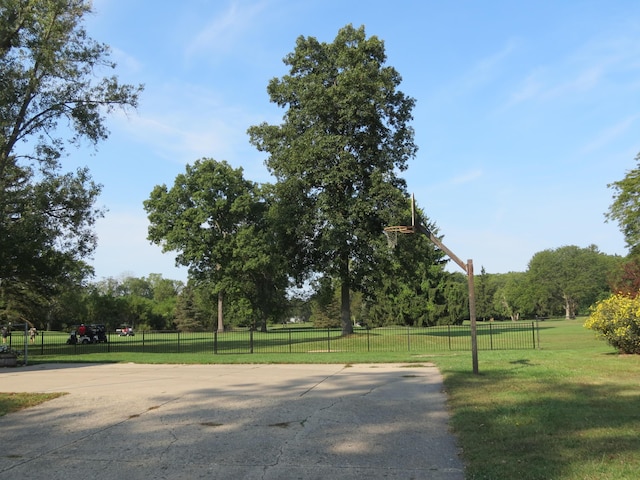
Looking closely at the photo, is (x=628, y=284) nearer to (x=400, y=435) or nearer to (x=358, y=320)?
(x=400, y=435)

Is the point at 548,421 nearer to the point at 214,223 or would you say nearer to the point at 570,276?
the point at 214,223

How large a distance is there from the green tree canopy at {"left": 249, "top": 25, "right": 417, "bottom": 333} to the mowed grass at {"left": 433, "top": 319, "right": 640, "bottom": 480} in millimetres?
20454

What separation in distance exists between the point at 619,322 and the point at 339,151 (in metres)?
20.5

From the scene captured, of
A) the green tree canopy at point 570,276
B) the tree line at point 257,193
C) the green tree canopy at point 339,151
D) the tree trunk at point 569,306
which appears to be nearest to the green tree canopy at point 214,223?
the tree line at point 257,193

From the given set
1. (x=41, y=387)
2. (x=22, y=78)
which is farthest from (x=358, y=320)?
Answer: (x=41, y=387)


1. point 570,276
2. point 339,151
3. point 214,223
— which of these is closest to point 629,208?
point 339,151

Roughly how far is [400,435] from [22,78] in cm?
2471

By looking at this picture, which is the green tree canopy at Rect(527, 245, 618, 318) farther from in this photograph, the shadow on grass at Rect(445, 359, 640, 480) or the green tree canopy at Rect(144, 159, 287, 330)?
the shadow on grass at Rect(445, 359, 640, 480)

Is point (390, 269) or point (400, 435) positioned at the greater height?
point (390, 269)

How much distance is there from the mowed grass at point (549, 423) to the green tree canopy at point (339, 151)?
20454 mm

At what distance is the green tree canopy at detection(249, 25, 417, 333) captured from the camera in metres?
33.0

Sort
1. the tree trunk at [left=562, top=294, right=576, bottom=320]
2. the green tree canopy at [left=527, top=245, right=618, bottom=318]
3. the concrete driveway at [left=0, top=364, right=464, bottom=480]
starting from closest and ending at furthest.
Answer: the concrete driveway at [left=0, top=364, right=464, bottom=480], the green tree canopy at [left=527, top=245, right=618, bottom=318], the tree trunk at [left=562, top=294, right=576, bottom=320]

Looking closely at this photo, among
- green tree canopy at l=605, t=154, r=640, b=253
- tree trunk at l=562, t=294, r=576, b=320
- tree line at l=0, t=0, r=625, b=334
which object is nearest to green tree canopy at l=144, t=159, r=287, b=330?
tree line at l=0, t=0, r=625, b=334

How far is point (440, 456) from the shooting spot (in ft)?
20.0
